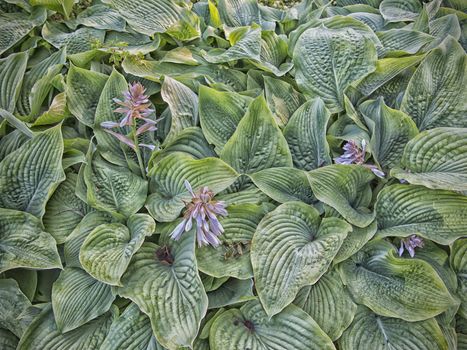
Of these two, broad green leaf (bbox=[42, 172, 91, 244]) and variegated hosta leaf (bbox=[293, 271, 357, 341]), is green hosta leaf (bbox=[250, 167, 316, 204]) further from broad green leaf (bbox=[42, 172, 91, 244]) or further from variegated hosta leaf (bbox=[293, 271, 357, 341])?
broad green leaf (bbox=[42, 172, 91, 244])

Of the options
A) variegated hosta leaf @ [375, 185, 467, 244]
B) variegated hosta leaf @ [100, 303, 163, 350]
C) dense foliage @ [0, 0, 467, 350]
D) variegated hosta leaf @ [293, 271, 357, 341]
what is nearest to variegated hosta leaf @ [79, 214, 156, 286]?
dense foliage @ [0, 0, 467, 350]

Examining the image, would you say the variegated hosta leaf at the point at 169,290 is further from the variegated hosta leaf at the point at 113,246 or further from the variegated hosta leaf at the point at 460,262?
the variegated hosta leaf at the point at 460,262

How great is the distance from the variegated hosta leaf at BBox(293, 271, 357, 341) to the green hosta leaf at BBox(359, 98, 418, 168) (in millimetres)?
424

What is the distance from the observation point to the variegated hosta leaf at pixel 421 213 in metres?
1.33

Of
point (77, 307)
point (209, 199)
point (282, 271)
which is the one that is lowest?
point (77, 307)

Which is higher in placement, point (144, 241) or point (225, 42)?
point (225, 42)

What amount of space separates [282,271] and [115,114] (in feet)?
2.44

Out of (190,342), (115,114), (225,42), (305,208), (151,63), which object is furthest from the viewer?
(225,42)

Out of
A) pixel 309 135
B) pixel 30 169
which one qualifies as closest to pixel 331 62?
pixel 309 135

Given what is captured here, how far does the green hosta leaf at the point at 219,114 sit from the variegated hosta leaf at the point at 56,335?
60cm

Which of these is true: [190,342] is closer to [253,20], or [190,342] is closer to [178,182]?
[178,182]

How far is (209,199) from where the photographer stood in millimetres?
1199

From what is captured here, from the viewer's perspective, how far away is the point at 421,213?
137 centimetres

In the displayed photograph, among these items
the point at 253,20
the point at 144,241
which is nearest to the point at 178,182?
the point at 144,241
